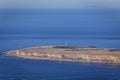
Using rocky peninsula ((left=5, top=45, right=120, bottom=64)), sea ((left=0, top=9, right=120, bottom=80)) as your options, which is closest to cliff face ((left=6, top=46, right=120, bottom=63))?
rocky peninsula ((left=5, top=45, right=120, bottom=64))

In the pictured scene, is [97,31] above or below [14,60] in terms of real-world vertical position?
above

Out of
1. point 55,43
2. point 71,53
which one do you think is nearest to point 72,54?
point 71,53

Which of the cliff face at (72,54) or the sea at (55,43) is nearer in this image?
the sea at (55,43)

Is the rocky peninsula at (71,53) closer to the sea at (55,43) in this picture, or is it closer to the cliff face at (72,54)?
the cliff face at (72,54)

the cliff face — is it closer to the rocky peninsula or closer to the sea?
the rocky peninsula

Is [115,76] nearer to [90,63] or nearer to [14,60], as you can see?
[90,63]

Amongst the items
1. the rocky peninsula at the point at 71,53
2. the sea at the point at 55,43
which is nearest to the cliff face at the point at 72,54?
the rocky peninsula at the point at 71,53

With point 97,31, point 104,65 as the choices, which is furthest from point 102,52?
point 97,31
